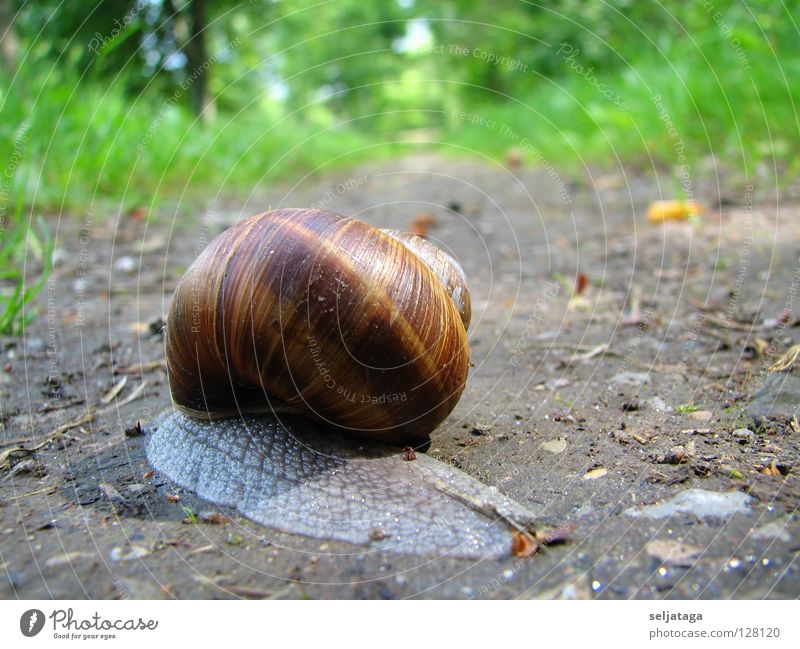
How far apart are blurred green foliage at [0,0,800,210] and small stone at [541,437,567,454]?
2.34 m

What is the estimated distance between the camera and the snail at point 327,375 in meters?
2.16

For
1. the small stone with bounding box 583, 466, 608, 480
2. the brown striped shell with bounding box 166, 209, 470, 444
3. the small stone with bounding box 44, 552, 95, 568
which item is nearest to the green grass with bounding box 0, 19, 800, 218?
the brown striped shell with bounding box 166, 209, 470, 444

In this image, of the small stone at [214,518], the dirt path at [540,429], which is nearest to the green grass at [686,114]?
the dirt path at [540,429]

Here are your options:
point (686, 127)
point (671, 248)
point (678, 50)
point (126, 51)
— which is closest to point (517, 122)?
point (678, 50)

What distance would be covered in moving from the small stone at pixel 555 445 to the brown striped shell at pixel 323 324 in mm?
429

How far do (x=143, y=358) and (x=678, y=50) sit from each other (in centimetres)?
728

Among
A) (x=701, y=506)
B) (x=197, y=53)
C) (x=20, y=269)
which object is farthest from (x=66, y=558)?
(x=197, y=53)

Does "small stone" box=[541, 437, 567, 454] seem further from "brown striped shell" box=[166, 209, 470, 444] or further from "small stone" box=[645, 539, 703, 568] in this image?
"small stone" box=[645, 539, 703, 568]

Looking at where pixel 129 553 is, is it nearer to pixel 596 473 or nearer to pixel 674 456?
pixel 596 473

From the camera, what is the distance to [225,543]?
6.70 feet

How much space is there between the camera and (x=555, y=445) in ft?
8.60

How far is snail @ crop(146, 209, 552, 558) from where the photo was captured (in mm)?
2162

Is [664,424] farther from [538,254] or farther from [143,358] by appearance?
[538,254]

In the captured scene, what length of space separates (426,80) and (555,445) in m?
8.79
